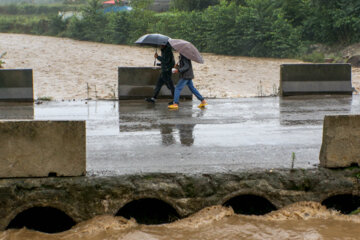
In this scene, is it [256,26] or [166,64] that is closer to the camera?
[166,64]

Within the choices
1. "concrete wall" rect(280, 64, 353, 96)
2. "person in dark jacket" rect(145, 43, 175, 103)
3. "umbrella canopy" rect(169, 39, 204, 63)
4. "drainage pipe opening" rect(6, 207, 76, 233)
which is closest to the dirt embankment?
"concrete wall" rect(280, 64, 353, 96)

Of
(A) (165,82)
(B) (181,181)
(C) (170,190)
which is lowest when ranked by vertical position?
(C) (170,190)

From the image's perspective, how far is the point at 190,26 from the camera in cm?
4253

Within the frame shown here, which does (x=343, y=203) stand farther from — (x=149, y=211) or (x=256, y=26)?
(x=256, y=26)

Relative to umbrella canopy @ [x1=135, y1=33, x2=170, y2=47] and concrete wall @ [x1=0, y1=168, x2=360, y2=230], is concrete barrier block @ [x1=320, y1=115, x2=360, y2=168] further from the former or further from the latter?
umbrella canopy @ [x1=135, y1=33, x2=170, y2=47]

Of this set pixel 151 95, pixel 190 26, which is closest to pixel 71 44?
pixel 190 26

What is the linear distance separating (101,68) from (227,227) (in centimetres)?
2922

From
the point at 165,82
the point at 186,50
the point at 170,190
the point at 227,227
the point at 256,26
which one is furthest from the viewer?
the point at 256,26

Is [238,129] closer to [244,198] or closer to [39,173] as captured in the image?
[244,198]

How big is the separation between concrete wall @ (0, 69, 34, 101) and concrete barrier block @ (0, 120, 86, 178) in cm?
869

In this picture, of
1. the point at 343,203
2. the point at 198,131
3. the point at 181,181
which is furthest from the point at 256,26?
the point at 181,181

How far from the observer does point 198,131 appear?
1009 centimetres

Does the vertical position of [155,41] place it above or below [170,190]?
above

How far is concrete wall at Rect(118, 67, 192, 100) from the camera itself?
1541 cm
